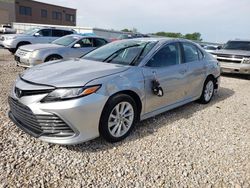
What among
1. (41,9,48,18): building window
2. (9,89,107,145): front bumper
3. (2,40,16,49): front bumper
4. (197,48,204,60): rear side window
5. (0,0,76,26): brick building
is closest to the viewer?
(9,89,107,145): front bumper

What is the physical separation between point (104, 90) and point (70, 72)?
23.5 inches

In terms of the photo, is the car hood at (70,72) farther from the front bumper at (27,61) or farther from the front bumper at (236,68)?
the front bumper at (236,68)

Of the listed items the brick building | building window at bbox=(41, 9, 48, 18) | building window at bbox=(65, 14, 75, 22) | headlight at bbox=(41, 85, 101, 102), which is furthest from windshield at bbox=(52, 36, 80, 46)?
building window at bbox=(65, 14, 75, 22)

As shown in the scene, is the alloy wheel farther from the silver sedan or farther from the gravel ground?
the gravel ground

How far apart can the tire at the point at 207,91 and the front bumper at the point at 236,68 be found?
4373mm

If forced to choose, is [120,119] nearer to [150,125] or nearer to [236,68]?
[150,125]

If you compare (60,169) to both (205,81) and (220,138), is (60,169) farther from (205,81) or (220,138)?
(205,81)

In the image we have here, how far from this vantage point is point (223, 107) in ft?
18.8

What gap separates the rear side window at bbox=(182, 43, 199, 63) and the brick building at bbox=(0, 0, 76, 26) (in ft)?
185

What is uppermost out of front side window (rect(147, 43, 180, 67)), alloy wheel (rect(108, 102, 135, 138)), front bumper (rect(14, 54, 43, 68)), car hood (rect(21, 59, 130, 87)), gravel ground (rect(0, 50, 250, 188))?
front side window (rect(147, 43, 180, 67))

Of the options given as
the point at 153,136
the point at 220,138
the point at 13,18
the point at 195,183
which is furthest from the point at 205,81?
the point at 13,18

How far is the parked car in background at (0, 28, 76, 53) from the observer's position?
13062mm

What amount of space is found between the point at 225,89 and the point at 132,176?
18.9 feet

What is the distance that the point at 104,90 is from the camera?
334 centimetres
